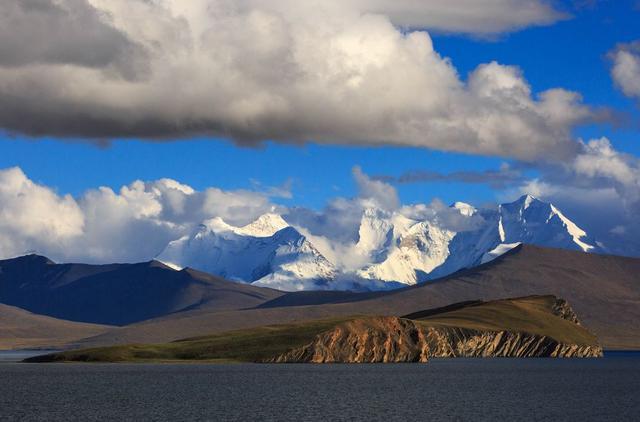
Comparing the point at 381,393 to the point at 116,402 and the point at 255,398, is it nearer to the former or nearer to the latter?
the point at 255,398

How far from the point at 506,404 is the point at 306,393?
118ft

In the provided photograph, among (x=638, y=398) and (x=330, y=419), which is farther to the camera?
(x=638, y=398)

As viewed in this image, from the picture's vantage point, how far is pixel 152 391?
19688 centimetres

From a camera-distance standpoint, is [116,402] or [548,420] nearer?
[548,420]

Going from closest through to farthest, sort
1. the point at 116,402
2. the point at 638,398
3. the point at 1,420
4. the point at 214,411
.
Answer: the point at 1,420, the point at 214,411, the point at 116,402, the point at 638,398

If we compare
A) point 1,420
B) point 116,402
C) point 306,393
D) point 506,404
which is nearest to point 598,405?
point 506,404

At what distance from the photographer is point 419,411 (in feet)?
519

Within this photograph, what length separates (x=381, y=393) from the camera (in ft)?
638

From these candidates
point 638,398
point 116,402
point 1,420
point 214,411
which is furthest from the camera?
point 638,398

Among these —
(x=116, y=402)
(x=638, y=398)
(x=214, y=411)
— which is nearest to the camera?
(x=214, y=411)

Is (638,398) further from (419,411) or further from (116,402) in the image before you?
(116,402)

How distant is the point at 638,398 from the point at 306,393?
55.4 meters

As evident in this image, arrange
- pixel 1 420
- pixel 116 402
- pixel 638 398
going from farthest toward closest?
pixel 638 398
pixel 116 402
pixel 1 420

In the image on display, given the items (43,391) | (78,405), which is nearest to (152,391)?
(43,391)
